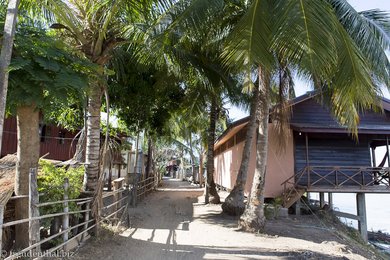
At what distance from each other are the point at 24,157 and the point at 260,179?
6.44 meters

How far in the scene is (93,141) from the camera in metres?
8.27

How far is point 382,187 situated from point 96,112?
12360 millimetres

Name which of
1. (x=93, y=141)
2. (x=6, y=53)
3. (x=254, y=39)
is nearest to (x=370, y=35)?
(x=254, y=39)

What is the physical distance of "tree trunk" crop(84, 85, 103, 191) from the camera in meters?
8.09

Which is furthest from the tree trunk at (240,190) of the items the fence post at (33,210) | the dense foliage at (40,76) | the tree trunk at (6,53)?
the tree trunk at (6,53)

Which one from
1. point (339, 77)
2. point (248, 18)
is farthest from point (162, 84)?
point (339, 77)

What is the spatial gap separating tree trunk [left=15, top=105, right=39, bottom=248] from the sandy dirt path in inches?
49.5

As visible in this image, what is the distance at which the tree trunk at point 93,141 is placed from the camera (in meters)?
8.09

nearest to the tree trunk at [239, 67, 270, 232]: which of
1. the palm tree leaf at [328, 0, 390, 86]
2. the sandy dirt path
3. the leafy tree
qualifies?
the sandy dirt path

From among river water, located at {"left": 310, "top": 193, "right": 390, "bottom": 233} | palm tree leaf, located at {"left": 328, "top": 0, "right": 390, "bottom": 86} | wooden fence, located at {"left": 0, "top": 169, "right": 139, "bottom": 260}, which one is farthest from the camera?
river water, located at {"left": 310, "top": 193, "right": 390, "bottom": 233}

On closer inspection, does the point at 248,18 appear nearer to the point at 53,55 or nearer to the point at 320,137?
the point at 53,55

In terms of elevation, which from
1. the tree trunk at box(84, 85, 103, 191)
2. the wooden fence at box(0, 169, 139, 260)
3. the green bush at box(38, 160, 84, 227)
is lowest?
the wooden fence at box(0, 169, 139, 260)

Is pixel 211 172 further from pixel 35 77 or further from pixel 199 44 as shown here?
pixel 35 77

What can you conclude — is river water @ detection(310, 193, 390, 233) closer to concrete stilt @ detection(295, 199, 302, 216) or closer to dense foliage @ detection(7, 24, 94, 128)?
concrete stilt @ detection(295, 199, 302, 216)
